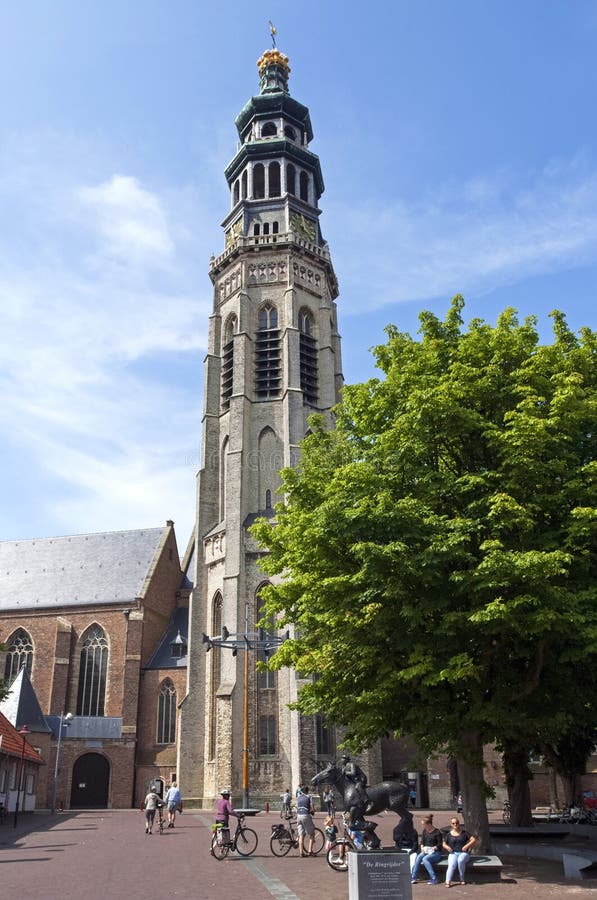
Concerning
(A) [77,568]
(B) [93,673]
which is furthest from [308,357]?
(B) [93,673]

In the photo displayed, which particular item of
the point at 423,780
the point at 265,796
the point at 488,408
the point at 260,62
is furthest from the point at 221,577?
the point at 260,62

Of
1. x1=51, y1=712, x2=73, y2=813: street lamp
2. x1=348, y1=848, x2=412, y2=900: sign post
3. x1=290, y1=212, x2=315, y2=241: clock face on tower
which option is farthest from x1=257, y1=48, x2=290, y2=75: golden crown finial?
x1=348, y1=848, x2=412, y2=900: sign post

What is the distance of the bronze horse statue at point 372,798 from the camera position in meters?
15.3

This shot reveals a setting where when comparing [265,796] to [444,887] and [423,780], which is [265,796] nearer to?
[423,780]

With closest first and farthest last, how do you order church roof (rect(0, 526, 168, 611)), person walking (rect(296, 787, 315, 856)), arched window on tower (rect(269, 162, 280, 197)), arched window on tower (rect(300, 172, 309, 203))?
person walking (rect(296, 787, 315, 856)) < church roof (rect(0, 526, 168, 611)) < arched window on tower (rect(269, 162, 280, 197)) < arched window on tower (rect(300, 172, 309, 203))

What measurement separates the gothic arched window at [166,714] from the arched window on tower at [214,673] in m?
7.24

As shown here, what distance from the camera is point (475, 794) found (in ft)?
51.0

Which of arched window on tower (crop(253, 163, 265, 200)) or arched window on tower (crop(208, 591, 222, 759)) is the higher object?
arched window on tower (crop(253, 163, 265, 200))

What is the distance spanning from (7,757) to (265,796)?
42.7 feet

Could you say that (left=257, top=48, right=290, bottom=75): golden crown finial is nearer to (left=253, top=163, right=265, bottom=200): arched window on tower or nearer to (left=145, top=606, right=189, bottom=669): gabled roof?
(left=253, top=163, right=265, bottom=200): arched window on tower

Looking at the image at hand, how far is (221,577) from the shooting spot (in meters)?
42.4

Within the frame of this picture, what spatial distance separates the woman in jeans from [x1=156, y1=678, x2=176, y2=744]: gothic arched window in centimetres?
3412

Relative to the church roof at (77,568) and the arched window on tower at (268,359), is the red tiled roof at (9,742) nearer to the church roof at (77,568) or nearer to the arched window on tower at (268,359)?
the church roof at (77,568)

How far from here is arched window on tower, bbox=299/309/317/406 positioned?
156 feet
